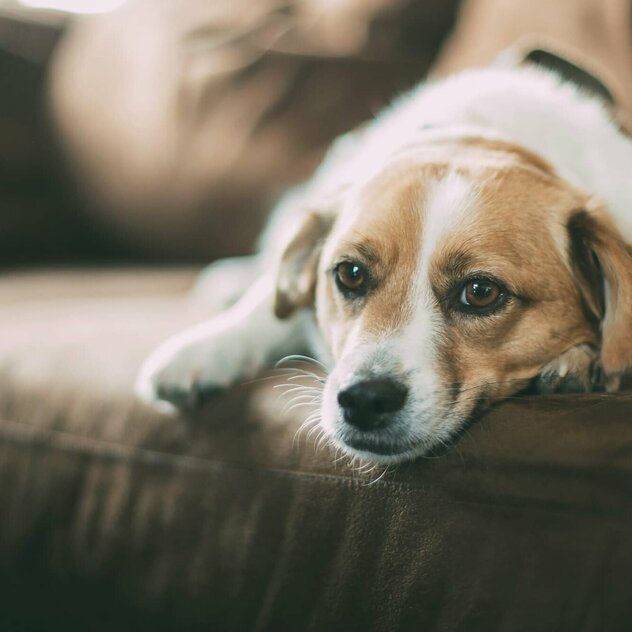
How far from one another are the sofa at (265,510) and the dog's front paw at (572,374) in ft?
0.55

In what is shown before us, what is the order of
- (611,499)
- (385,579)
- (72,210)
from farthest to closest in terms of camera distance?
(72,210), (385,579), (611,499)

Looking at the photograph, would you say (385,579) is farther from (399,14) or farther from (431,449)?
(399,14)

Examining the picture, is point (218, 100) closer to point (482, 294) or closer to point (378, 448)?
point (482, 294)

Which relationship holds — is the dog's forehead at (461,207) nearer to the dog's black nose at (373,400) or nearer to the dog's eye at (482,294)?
the dog's eye at (482,294)

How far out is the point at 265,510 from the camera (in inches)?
44.9

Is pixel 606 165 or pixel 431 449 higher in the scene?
pixel 606 165

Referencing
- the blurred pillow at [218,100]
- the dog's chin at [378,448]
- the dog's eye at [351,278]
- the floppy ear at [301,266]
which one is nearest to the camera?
the dog's chin at [378,448]

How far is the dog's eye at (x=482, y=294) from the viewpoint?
4.07 ft

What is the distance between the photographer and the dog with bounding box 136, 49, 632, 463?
1170mm

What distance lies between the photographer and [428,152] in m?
1.40

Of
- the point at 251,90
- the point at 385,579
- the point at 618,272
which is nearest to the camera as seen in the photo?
the point at 385,579

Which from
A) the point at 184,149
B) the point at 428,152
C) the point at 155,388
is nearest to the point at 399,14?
the point at 184,149

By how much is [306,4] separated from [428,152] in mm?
1075

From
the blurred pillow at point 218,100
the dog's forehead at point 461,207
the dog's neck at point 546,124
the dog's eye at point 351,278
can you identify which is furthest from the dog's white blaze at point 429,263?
the blurred pillow at point 218,100
